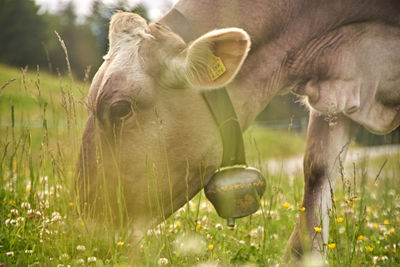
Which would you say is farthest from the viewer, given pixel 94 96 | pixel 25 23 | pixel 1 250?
pixel 25 23

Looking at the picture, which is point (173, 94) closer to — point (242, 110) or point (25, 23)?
point (242, 110)

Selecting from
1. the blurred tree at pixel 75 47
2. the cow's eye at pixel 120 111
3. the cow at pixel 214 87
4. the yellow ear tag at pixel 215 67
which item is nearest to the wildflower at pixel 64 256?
the cow at pixel 214 87

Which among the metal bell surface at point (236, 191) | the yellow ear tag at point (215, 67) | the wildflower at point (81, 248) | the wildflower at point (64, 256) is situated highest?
the yellow ear tag at point (215, 67)

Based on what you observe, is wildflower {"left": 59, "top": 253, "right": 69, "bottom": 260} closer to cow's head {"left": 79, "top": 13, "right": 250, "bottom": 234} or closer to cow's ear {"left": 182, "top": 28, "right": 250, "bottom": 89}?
cow's head {"left": 79, "top": 13, "right": 250, "bottom": 234}

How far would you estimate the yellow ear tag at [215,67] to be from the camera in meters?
2.38

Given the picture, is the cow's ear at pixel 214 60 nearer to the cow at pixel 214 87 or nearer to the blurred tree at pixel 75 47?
the cow at pixel 214 87

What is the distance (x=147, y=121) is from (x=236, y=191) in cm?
67

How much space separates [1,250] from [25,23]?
27142 mm

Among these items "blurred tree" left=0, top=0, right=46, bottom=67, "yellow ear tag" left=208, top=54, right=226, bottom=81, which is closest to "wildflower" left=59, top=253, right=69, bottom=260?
"yellow ear tag" left=208, top=54, right=226, bottom=81

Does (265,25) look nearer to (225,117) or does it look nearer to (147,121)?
(225,117)

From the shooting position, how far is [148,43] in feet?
8.27

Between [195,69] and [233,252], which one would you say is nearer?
[195,69]

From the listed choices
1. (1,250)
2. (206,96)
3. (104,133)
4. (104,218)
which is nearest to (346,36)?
(206,96)

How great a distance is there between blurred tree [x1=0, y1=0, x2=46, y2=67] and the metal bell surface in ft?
82.7
